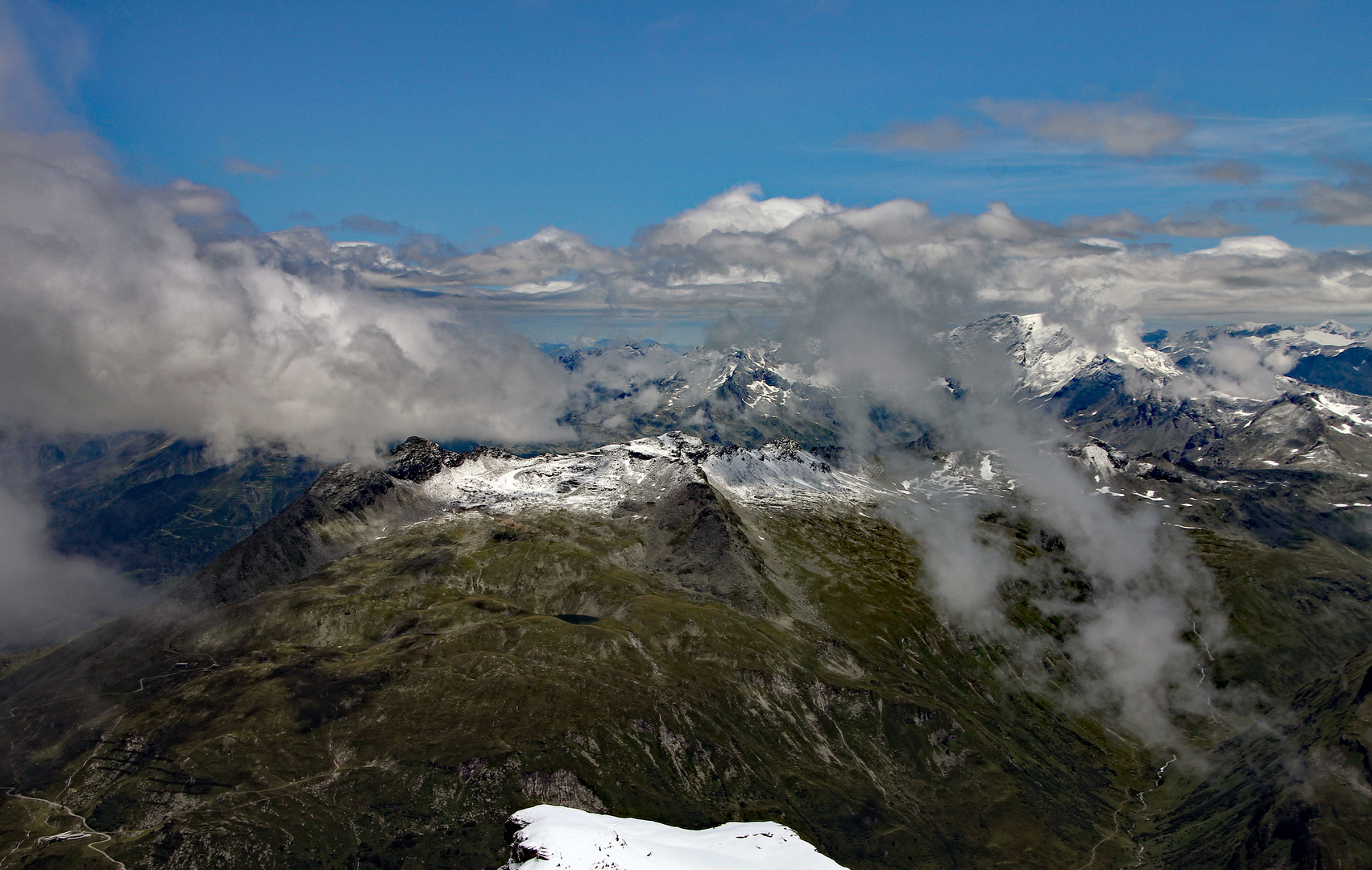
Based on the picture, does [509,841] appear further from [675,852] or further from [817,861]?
[817,861]

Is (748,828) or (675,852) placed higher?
(675,852)

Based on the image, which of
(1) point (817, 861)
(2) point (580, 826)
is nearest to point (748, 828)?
(1) point (817, 861)

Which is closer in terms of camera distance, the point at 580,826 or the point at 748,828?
the point at 580,826

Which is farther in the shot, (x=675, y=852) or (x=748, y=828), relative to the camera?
(x=748, y=828)

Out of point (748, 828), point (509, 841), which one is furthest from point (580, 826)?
point (748, 828)

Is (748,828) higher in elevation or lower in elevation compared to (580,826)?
lower

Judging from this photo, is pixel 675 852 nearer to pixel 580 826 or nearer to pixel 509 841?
pixel 580 826
